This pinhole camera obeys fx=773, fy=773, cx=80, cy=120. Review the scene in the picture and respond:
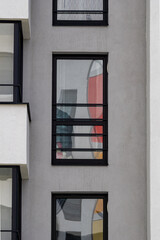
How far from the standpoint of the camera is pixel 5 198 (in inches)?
579

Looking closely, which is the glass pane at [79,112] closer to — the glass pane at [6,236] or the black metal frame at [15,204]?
the black metal frame at [15,204]

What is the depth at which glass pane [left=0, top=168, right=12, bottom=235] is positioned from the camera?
575 inches

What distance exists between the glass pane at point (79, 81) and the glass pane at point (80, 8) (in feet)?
3.02

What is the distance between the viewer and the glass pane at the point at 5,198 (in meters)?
14.6

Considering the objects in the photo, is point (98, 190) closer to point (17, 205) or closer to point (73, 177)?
point (73, 177)

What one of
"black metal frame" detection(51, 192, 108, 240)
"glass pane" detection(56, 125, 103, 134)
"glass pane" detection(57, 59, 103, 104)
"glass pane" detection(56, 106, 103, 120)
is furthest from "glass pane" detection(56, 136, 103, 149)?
"black metal frame" detection(51, 192, 108, 240)

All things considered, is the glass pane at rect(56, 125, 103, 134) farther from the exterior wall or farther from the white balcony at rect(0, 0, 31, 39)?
the white balcony at rect(0, 0, 31, 39)

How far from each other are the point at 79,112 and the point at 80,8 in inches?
88.6

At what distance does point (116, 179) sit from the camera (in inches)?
611

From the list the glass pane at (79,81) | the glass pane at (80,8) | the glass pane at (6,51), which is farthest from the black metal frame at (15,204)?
the glass pane at (80,8)

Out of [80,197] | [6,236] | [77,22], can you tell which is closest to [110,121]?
[80,197]

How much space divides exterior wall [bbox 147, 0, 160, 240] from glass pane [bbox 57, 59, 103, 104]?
115cm

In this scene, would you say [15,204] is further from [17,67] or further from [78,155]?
[17,67]

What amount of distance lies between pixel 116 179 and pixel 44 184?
1448mm
